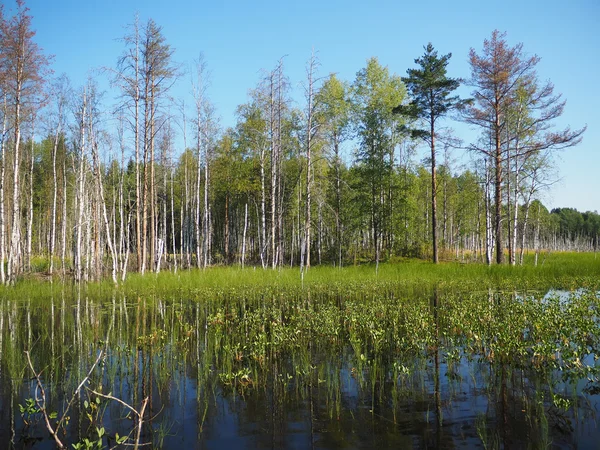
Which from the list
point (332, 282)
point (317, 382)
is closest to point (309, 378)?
point (317, 382)

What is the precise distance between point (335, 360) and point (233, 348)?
1772 millimetres

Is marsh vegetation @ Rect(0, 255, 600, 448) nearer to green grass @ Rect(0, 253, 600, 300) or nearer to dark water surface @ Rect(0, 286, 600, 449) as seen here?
dark water surface @ Rect(0, 286, 600, 449)

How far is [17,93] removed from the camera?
49.8 feet

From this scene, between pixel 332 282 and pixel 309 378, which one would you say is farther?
pixel 332 282

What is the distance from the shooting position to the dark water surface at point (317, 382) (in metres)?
3.98

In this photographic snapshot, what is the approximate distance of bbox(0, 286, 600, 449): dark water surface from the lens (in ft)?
13.0

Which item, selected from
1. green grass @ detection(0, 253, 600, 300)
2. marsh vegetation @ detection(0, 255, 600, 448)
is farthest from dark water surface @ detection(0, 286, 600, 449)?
green grass @ detection(0, 253, 600, 300)

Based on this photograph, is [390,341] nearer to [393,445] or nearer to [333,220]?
[393,445]

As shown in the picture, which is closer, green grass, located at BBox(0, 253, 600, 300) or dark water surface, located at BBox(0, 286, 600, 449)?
dark water surface, located at BBox(0, 286, 600, 449)

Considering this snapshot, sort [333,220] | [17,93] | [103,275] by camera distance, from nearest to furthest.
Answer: [17,93] → [103,275] → [333,220]

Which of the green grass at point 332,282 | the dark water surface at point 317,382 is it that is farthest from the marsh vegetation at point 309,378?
the green grass at point 332,282

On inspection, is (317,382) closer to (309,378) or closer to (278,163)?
(309,378)

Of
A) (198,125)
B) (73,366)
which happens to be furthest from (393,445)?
(198,125)

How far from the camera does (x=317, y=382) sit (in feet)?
17.7
